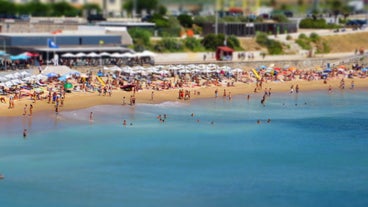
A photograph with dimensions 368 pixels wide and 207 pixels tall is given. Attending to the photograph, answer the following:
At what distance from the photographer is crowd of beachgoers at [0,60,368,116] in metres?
49.3

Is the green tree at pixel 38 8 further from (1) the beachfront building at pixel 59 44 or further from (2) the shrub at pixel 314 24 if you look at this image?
(2) the shrub at pixel 314 24

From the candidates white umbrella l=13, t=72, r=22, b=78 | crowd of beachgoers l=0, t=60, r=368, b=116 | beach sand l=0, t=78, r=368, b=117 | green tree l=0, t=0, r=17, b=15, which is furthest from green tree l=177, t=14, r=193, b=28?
white umbrella l=13, t=72, r=22, b=78

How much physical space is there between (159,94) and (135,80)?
358 centimetres

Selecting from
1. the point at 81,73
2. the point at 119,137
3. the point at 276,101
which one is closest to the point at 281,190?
the point at 119,137

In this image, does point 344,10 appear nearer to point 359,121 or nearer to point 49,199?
point 359,121

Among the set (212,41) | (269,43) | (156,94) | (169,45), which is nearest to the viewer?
(156,94)

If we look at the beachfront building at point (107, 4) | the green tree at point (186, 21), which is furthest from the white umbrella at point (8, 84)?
the green tree at point (186, 21)

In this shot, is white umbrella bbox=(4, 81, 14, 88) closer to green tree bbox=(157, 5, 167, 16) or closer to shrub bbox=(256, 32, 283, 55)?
shrub bbox=(256, 32, 283, 55)

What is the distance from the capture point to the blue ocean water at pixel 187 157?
103ft

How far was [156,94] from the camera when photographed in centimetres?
5322

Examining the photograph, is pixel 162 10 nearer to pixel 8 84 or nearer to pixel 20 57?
pixel 20 57

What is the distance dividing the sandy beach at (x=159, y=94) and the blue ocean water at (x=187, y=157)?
1.37 m

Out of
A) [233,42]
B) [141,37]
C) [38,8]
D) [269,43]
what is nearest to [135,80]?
[141,37]

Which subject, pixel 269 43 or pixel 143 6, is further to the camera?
pixel 143 6
